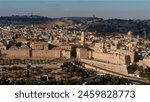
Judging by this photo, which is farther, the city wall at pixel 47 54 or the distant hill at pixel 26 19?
the distant hill at pixel 26 19

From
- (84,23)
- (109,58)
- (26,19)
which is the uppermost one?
(109,58)

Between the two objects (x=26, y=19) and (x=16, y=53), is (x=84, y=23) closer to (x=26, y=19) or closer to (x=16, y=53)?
(x=26, y=19)

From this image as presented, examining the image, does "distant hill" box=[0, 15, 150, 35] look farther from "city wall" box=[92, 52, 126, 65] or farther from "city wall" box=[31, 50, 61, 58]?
"city wall" box=[92, 52, 126, 65]

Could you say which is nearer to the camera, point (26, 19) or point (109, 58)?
point (109, 58)

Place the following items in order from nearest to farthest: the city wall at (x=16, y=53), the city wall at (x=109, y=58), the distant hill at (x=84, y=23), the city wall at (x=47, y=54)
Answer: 1. the city wall at (x=109, y=58)
2. the city wall at (x=16, y=53)
3. the city wall at (x=47, y=54)
4. the distant hill at (x=84, y=23)

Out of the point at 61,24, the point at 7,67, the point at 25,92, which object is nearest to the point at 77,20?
the point at 61,24

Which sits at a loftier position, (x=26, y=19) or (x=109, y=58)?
(x=109, y=58)

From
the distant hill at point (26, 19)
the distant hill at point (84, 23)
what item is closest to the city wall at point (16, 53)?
the distant hill at point (84, 23)

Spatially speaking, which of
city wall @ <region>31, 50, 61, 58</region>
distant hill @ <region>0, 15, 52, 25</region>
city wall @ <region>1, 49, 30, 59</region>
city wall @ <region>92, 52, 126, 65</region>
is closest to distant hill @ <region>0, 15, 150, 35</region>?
distant hill @ <region>0, 15, 52, 25</region>

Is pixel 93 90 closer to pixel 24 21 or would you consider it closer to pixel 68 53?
pixel 68 53

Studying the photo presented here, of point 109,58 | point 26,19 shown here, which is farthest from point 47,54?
point 26,19

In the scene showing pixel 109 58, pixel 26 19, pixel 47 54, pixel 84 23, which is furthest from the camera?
pixel 84 23

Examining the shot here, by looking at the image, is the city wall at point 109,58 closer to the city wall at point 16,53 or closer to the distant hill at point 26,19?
the city wall at point 16,53
